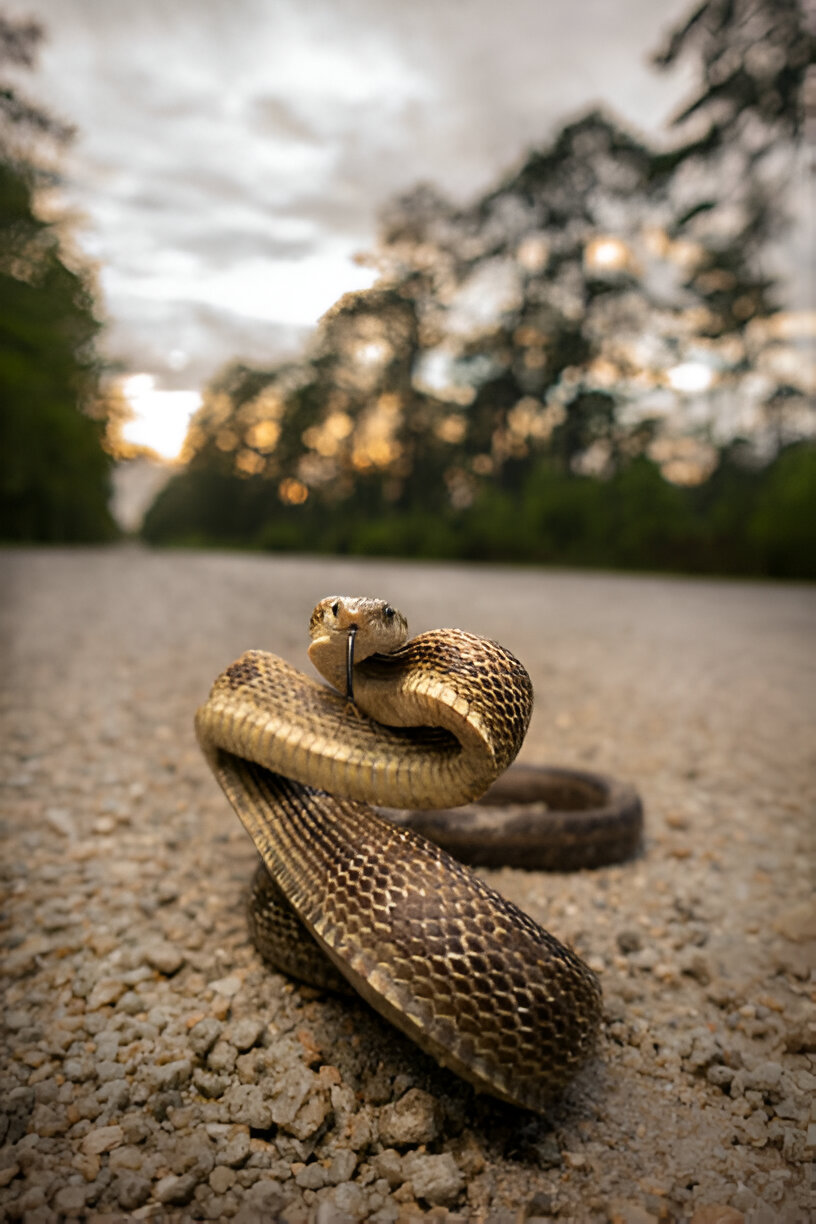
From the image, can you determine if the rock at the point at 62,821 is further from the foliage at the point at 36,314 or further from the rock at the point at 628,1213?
the rock at the point at 628,1213

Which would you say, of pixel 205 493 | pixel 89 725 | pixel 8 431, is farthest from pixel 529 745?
pixel 8 431

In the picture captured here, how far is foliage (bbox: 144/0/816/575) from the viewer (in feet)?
8.59

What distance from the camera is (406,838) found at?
1695 mm

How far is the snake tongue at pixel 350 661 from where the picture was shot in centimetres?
154

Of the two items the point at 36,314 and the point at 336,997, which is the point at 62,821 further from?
the point at 36,314

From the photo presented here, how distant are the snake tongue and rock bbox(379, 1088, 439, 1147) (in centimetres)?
86

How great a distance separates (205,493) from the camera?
2.88 meters

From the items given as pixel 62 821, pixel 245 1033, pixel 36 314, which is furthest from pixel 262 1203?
pixel 36 314

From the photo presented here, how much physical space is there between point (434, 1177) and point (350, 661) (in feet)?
3.30

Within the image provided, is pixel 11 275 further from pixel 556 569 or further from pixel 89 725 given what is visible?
pixel 556 569

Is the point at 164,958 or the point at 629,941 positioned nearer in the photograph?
the point at 164,958

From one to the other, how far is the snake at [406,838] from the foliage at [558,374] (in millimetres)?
882

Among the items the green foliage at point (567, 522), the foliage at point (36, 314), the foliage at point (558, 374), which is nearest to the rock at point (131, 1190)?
the foliage at point (558, 374)

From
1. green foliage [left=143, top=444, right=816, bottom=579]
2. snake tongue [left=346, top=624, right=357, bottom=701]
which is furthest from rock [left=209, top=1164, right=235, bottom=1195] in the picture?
green foliage [left=143, top=444, right=816, bottom=579]
